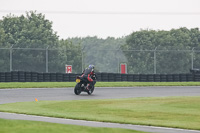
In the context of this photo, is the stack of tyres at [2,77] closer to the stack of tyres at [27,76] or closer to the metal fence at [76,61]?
the stack of tyres at [27,76]

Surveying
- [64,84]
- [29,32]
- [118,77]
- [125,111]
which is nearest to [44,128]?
[125,111]

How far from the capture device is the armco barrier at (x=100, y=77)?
31.3 meters

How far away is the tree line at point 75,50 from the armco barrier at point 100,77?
2674 millimetres

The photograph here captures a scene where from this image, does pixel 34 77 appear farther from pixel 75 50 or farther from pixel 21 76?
pixel 75 50

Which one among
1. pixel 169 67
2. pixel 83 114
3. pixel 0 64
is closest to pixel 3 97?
pixel 83 114

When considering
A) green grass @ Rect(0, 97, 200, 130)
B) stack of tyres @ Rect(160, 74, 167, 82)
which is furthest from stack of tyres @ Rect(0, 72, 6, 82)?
green grass @ Rect(0, 97, 200, 130)

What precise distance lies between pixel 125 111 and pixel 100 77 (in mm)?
17709

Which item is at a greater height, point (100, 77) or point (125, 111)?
point (100, 77)

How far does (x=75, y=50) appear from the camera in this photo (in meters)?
49.4

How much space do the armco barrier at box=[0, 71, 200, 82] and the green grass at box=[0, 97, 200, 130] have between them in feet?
40.6

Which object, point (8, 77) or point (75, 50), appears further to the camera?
point (75, 50)

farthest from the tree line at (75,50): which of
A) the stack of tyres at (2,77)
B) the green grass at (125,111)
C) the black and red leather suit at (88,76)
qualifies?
the green grass at (125,111)

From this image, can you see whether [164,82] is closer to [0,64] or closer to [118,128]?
[0,64]

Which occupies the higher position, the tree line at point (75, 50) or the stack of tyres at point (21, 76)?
the tree line at point (75, 50)
